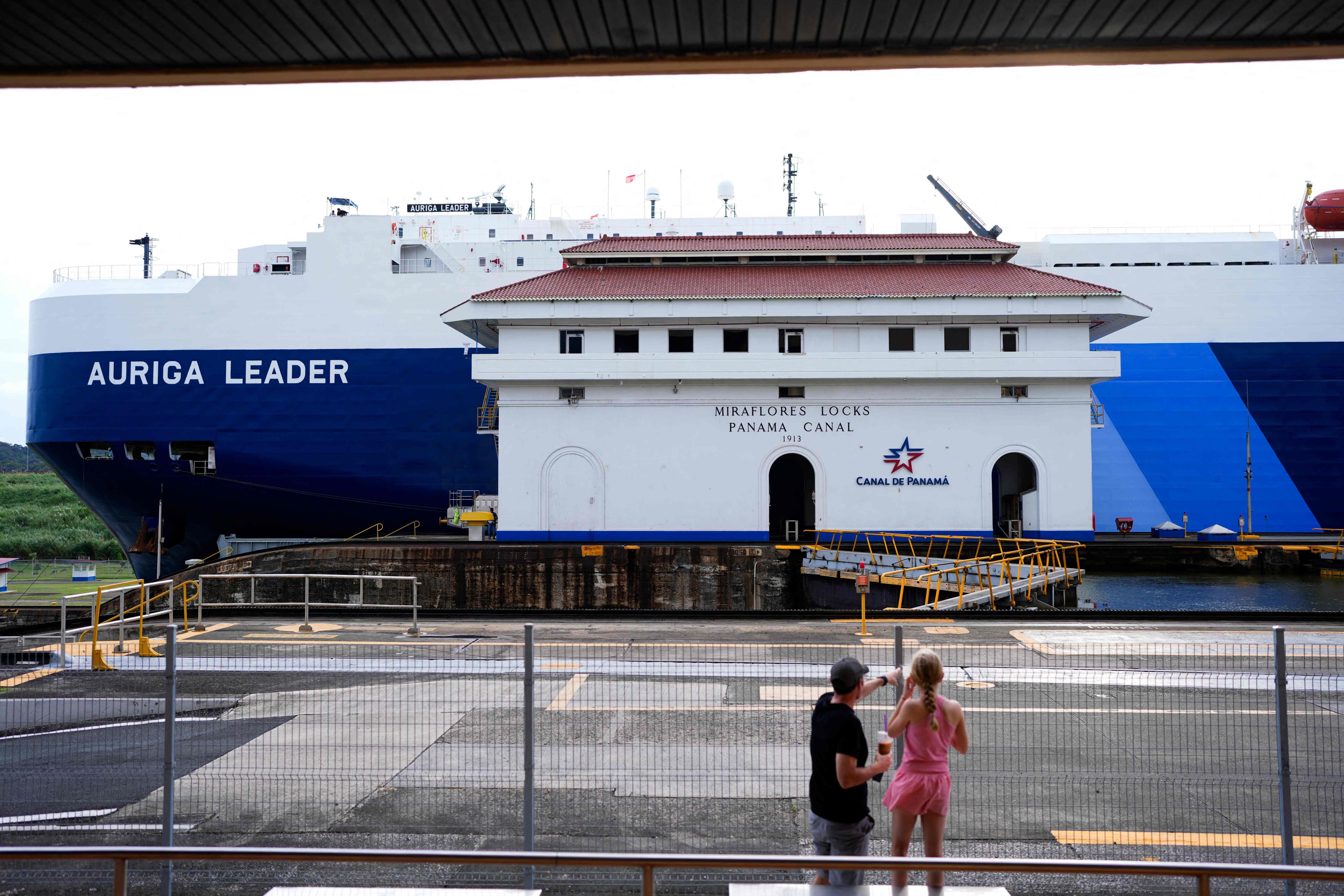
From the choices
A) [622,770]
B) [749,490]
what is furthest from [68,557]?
[622,770]

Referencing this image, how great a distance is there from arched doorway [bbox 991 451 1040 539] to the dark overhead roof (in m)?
21.5

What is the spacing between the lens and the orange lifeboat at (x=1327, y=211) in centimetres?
3341

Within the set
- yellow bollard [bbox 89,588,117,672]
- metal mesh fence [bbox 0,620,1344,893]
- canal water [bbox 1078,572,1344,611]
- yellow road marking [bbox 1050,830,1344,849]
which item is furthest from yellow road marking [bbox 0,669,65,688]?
canal water [bbox 1078,572,1344,611]

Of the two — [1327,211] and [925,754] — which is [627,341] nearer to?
[925,754]

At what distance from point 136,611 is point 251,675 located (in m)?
9.09

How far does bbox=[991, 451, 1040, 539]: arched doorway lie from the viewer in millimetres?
26016

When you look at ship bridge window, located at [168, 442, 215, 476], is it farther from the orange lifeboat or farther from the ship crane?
the orange lifeboat

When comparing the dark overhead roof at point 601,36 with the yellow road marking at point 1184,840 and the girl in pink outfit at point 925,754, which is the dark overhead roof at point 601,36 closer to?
the girl in pink outfit at point 925,754

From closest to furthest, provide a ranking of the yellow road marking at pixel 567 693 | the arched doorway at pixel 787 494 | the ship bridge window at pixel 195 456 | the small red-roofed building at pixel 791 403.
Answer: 1. the yellow road marking at pixel 567 693
2. the small red-roofed building at pixel 791 403
3. the arched doorway at pixel 787 494
4. the ship bridge window at pixel 195 456

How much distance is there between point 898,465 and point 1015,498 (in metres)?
6.00

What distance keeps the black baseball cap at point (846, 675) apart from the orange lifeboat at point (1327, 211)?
39.7 m

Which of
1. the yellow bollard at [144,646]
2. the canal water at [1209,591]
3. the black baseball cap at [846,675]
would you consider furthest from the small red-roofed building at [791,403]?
the black baseball cap at [846,675]

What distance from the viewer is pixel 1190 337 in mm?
30984

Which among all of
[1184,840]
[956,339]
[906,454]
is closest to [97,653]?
[1184,840]
